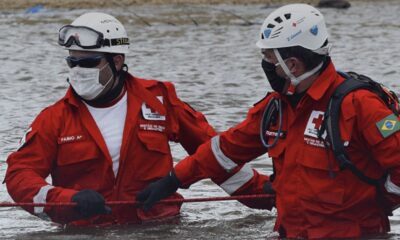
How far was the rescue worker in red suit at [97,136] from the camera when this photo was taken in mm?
7852

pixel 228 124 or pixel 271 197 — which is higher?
pixel 271 197

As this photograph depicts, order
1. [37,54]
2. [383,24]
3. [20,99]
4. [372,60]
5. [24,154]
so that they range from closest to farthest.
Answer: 1. [24,154]
2. [20,99]
3. [372,60]
4. [37,54]
5. [383,24]

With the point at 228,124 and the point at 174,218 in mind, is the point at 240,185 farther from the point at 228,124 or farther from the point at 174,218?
the point at 228,124

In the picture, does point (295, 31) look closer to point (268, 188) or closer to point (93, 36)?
point (268, 188)

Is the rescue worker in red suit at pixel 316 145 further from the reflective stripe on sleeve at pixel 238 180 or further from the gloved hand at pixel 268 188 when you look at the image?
the reflective stripe on sleeve at pixel 238 180

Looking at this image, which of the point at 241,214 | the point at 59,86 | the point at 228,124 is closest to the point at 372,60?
the point at 59,86

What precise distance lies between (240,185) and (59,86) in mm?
10342

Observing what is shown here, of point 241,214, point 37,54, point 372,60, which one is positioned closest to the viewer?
point 241,214

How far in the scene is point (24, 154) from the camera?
25.8 ft

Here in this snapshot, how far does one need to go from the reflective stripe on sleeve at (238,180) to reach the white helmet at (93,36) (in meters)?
1.21

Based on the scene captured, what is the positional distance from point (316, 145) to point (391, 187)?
51 centimetres

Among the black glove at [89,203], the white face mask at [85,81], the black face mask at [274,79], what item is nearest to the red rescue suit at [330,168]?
the black face mask at [274,79]

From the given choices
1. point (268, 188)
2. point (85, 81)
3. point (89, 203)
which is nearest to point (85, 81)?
point (85, 81)

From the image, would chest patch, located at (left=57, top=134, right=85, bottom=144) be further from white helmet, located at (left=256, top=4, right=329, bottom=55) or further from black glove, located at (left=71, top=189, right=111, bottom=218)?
white helmet, located at (left=256, top=4, right=329, bottom=55)
